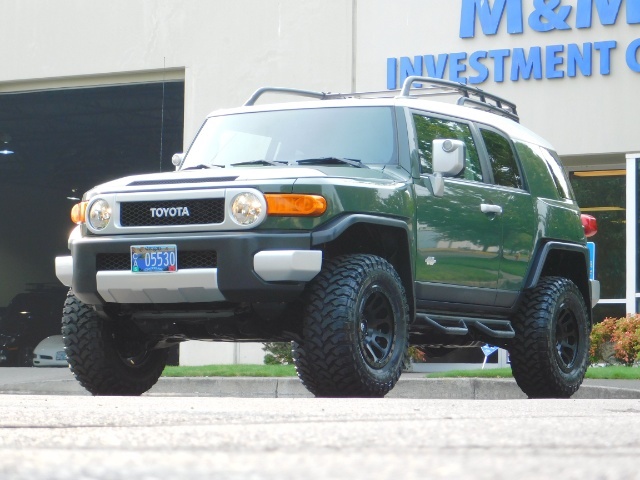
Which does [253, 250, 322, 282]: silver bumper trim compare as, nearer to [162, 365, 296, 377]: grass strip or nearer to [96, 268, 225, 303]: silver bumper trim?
[96, 268, 225, 303]: silver bumper trim

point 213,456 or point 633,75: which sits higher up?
point 633,75

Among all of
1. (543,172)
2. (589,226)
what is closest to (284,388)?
(589,226)

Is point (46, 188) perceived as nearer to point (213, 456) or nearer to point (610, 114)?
point (610, 114)

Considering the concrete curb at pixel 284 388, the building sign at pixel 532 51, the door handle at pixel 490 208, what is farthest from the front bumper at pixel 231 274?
the building sign at pixel 532 51

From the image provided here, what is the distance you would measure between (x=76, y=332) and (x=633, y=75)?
12.2 metres

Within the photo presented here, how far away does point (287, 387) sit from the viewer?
1355 cm

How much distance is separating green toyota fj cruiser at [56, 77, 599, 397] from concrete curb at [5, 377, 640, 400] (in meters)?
2.13

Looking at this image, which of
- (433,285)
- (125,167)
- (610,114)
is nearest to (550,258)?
(433,285)

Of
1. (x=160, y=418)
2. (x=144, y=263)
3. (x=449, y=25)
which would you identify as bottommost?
(x=160, y=418)

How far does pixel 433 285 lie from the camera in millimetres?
8711

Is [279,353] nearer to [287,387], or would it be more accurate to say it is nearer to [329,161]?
[287,387]

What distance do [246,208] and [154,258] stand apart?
64 centimetres

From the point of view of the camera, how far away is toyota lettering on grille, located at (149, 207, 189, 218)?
7836mm

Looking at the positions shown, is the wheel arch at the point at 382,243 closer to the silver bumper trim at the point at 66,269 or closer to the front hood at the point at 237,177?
the front hood at the point at 237,177
